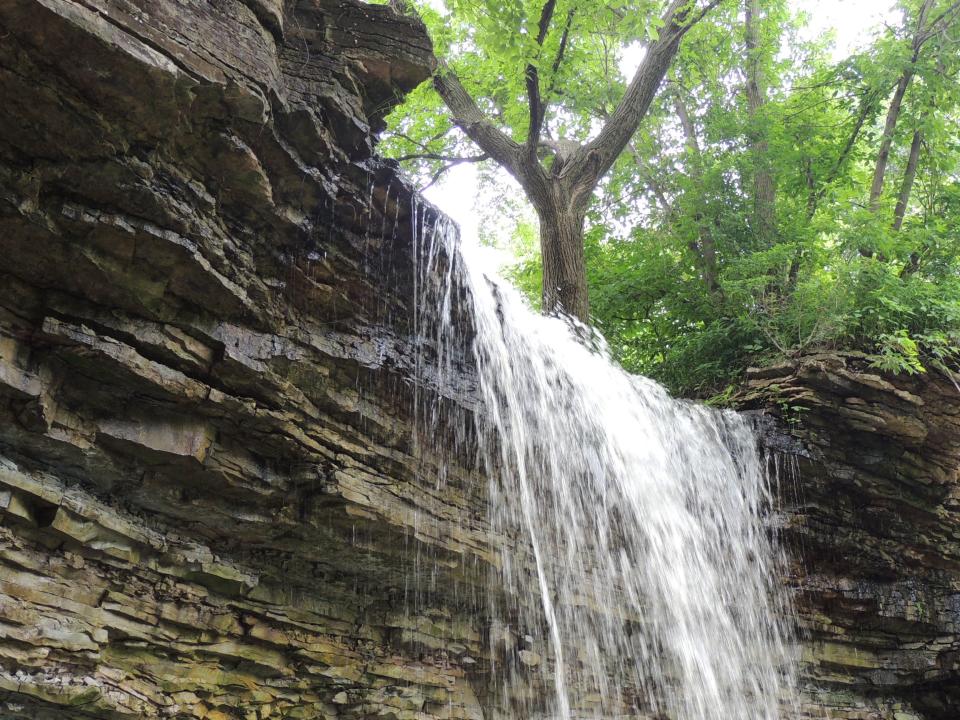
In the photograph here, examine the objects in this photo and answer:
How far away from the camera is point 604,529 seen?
7934mm

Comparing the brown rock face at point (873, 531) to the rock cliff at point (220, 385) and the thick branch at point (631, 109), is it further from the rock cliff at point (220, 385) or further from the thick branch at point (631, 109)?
the rock cliff at point (220, 385)

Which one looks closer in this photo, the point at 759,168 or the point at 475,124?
the point at 475,124

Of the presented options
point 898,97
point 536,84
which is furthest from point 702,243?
point 536,84

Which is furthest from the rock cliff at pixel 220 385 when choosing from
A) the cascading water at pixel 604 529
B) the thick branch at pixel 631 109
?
the thick branch at pixel 631 109

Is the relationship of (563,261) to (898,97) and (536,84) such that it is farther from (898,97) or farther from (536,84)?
(898,97)

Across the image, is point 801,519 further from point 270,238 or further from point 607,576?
point 270,238

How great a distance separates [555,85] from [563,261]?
235 centimetres

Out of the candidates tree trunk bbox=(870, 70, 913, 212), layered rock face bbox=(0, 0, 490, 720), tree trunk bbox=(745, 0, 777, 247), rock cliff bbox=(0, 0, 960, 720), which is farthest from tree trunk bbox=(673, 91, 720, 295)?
layered rock face bbox=(0, 0, 490, 720)

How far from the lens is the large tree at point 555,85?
900 cm

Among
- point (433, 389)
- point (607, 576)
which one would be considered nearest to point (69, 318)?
point (433, 389)

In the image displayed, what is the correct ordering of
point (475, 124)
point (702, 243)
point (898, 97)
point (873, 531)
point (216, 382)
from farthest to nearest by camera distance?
point (702, 243) < point (898, 97) < point (475, 124) < point (873, 531) < point (216, 382)

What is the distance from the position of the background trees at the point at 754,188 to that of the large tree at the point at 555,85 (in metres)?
0.06

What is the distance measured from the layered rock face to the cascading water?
0.46 meters

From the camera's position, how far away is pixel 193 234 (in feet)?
16.8
